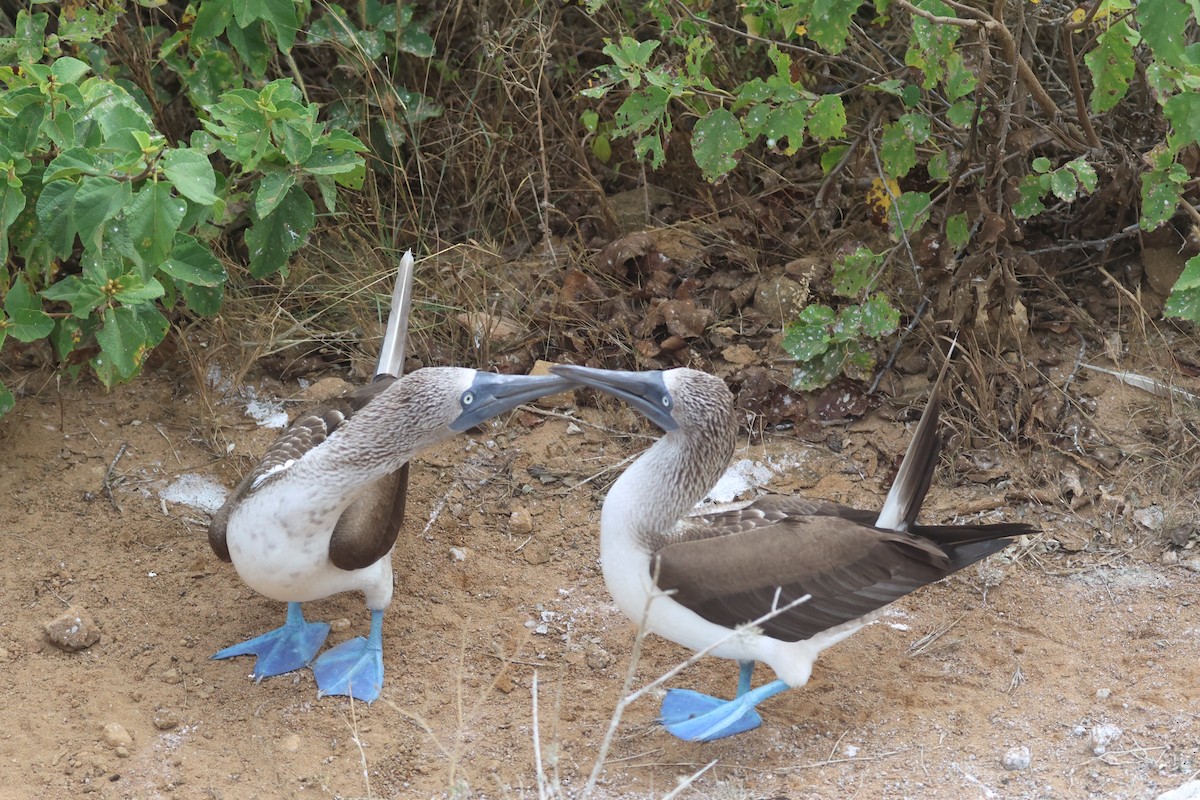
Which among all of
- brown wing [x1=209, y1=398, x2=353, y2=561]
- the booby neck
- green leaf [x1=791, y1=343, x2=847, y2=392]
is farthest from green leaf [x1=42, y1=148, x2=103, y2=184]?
green leaf [x1=791, y1=343, x2=847, y2=392]

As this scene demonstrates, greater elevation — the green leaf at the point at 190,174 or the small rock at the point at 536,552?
the green leaf at the point at 190,174

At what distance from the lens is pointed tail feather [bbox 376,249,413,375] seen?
444 cm

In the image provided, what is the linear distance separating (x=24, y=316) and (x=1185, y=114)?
12.0 feet

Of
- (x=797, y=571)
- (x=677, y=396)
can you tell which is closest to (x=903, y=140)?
(x=677, y=396)

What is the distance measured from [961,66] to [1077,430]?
1.42 m

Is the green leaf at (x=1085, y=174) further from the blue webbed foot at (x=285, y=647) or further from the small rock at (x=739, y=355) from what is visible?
the blue webbed foot at (x=285, y=647)

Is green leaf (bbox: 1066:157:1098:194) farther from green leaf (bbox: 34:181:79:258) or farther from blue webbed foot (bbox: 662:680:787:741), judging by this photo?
green leaf (bbox: 34:181:79:258)

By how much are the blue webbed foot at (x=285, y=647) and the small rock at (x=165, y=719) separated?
274 mm

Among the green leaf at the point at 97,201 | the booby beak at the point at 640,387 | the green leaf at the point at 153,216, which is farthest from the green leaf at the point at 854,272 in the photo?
the green leaf at the point at 97,201

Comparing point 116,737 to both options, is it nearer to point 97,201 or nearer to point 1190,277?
point 97,201

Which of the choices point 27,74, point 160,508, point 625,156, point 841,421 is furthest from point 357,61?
point 841,421

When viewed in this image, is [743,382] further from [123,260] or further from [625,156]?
[123,260]

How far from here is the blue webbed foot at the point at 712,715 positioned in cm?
352

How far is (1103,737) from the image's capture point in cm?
345
